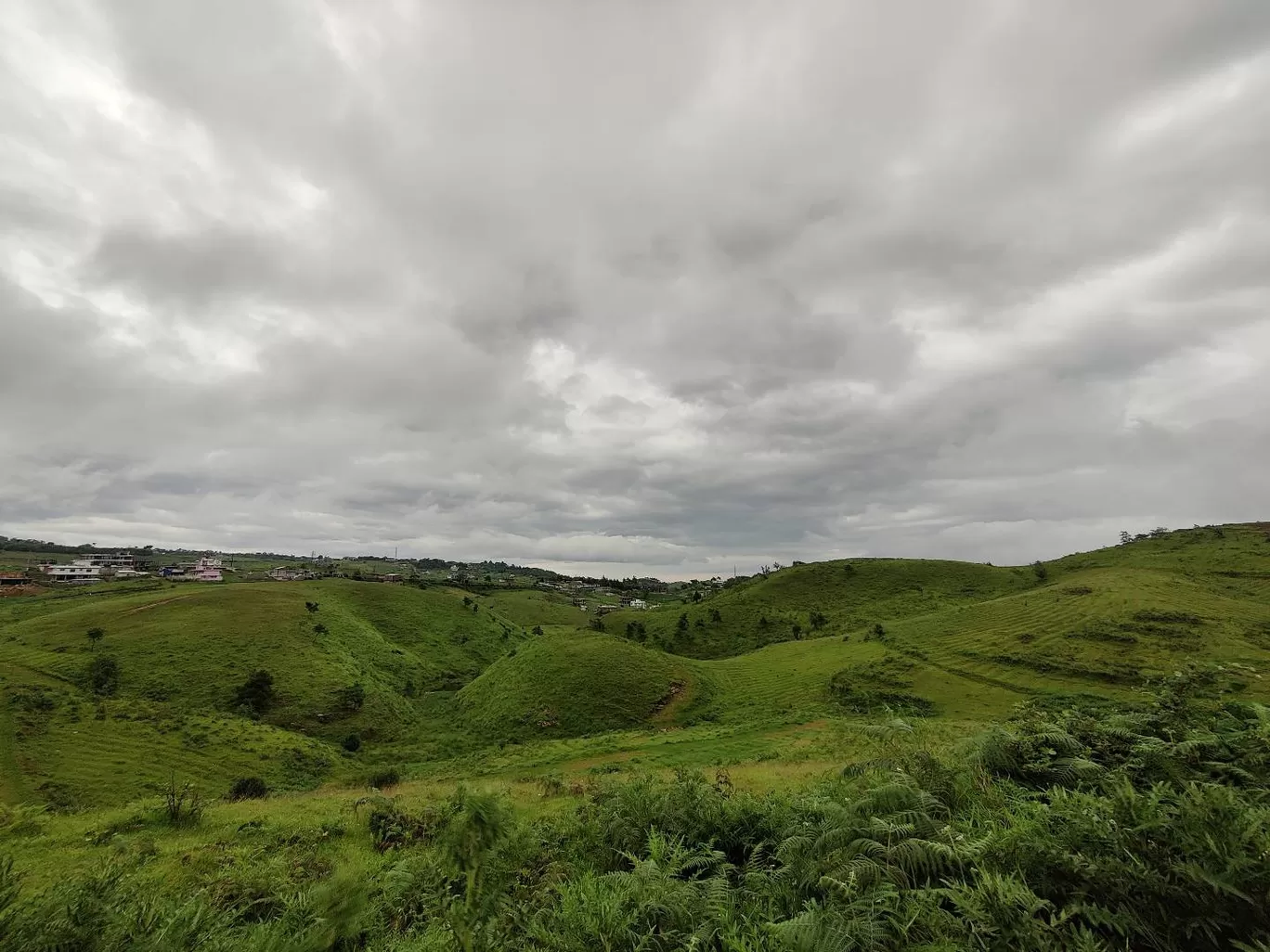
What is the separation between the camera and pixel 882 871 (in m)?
5.94

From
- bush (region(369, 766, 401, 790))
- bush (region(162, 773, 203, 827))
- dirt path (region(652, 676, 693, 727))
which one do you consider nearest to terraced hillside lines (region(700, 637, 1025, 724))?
dirt path (region(652, 676, 693, 727))

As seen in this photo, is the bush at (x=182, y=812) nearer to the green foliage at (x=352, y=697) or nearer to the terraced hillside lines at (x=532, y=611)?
the green foliage at (x=352, y=697)

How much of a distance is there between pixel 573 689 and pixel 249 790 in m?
26.5

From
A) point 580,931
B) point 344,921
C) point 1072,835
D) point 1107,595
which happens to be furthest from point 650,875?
point 1107,595

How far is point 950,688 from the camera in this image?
46688mm

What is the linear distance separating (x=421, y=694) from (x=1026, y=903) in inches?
2911

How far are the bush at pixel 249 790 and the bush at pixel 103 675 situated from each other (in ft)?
99.7

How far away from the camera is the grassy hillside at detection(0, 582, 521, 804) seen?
3553cm

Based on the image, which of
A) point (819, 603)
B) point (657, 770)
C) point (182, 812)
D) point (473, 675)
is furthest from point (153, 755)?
point (819, 603)

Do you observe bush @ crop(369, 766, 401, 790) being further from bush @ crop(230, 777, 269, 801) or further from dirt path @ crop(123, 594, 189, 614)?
dirt path @ crop(123, 594, 189, 614)

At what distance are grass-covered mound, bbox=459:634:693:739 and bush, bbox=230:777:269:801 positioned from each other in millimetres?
18355

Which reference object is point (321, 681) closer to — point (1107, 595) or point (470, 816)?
point (470, 816)

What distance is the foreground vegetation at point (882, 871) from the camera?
4449 mm

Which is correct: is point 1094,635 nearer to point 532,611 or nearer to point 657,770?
point 657,770
